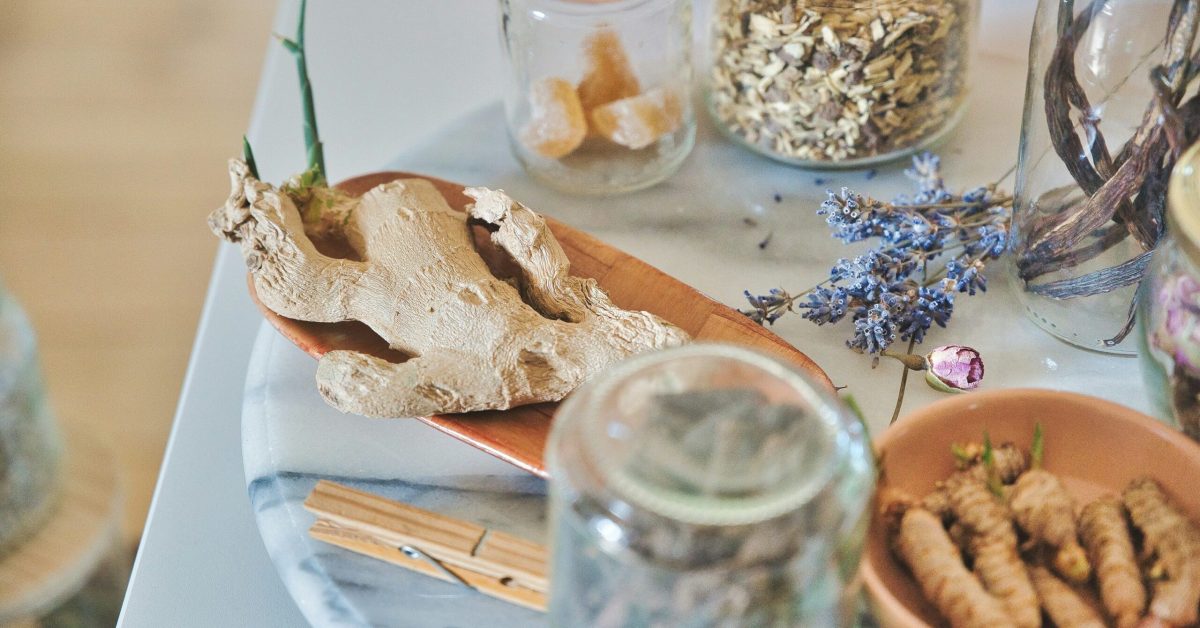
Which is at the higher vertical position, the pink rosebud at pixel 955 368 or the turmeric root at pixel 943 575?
the turmeric root at pixel 943 575

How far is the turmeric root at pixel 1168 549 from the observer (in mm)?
463

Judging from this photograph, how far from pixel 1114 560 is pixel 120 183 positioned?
58.5 inches

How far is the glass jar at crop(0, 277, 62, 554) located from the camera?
900 millimetres

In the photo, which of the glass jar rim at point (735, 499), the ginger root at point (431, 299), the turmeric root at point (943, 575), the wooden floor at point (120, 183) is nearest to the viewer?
→ the glass jar rim at point (735, 499)

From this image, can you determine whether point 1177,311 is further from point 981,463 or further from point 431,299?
point 431,299

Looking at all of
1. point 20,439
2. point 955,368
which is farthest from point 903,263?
point 20,439

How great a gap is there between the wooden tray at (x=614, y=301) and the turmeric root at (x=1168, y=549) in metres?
0.15

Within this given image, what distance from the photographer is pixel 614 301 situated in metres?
0.65

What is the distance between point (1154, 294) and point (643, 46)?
377 mm

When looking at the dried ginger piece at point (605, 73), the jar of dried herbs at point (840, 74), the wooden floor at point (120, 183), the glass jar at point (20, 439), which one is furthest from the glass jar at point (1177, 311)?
the wooden floor at point (120, 183)

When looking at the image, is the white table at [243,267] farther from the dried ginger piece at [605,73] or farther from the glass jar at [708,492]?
the glass jar at [708,492]

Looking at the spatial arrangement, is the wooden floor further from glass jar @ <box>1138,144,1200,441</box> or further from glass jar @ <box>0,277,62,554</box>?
glass jar @ <box>1138,144,1200,441</box>

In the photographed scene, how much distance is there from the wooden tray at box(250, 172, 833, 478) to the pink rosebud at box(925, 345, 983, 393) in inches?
2.8

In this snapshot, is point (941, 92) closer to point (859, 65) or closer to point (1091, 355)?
point (859, 65)
